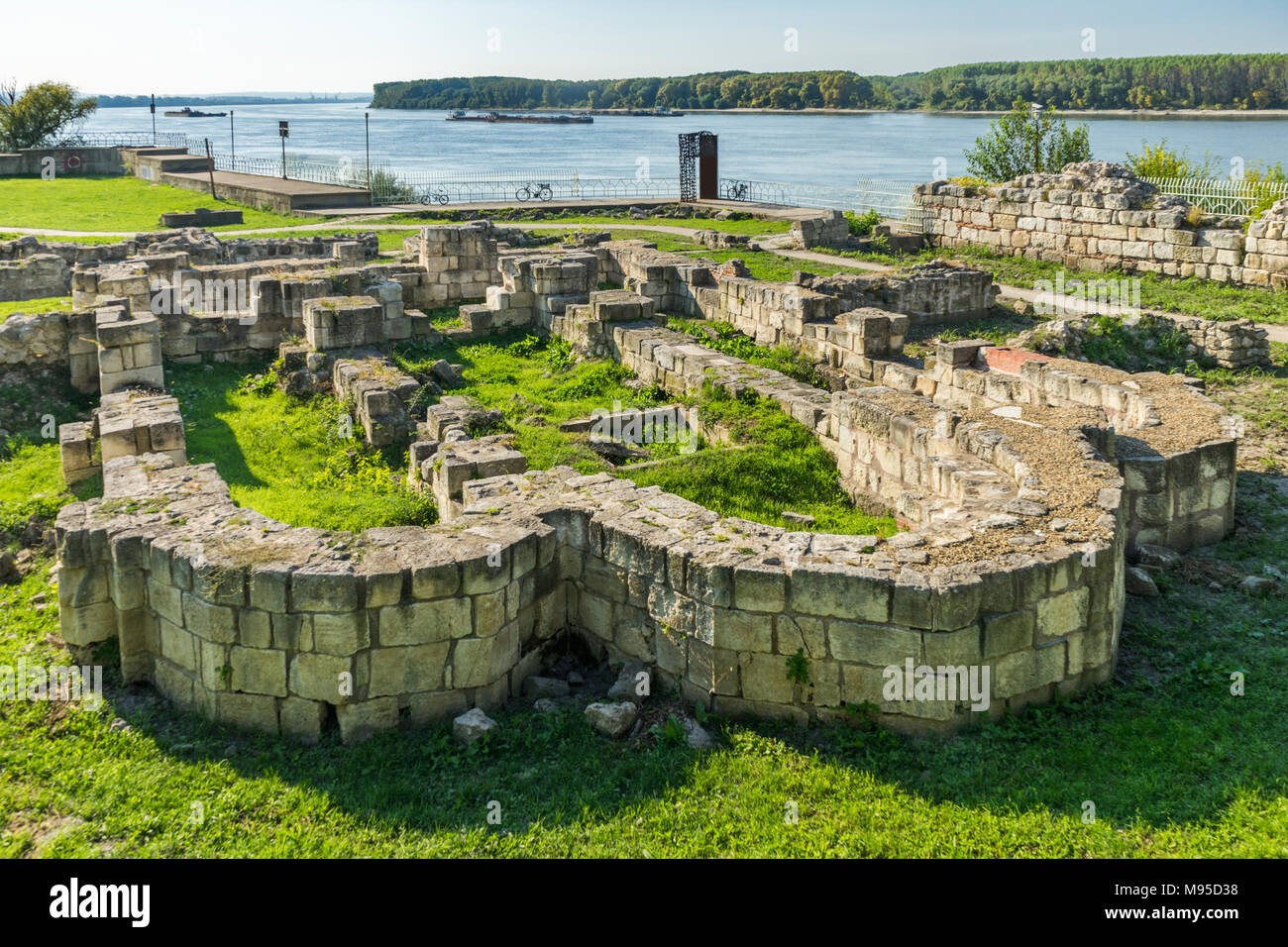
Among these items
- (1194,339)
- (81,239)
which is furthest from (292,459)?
(81,239)

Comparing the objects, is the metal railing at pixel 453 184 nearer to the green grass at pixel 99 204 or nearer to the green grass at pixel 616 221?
the green grass at pixel 616 221

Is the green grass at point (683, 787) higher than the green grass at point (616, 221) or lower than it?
lower

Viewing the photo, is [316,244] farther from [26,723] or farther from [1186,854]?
[1186,854]

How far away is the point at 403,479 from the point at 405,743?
5.15 metres

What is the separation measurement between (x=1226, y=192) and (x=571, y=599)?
916 inches

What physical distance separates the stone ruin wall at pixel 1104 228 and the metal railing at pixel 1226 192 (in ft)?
5.55

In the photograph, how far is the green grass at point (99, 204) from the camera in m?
31.1

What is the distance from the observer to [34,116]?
164ft

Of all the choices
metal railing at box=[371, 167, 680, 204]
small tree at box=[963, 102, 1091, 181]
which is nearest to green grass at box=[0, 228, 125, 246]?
metal railing at box=[371, 167, 680, 204]

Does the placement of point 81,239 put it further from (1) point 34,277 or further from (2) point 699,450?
(2) point 699,450

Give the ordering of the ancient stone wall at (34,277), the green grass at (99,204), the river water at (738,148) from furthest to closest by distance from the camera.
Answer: the river water at (738,148) < the green grass at (99,204) < the ancient stone wall at (34,277)

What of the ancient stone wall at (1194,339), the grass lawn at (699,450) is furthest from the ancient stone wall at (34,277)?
the ancient stone wall at (1194,339)

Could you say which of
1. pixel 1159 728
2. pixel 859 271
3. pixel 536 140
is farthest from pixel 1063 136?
pixel 536 140

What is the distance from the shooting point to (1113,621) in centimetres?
748
